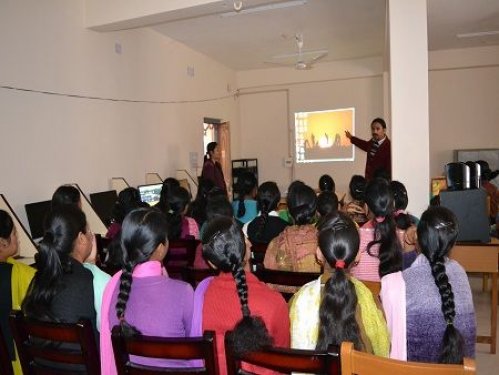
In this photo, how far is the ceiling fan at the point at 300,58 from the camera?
20.5ft

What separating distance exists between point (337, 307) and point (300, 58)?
5.82 meters

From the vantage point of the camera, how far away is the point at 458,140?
7.63 meters

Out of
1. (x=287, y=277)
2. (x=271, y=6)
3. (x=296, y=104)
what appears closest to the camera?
(x=287, y=277)

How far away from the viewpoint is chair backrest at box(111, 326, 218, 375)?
1135 mm

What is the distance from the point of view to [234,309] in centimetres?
136

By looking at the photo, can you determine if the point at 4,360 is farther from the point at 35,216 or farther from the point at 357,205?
the point at 357,205

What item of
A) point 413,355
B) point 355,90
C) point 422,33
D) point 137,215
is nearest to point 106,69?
point 422,33

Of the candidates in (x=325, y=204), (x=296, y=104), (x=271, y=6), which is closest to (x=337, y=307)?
(x=325, y=204)

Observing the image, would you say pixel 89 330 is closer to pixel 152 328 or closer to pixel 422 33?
pixel 152 328

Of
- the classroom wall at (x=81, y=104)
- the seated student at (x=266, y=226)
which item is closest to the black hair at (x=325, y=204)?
the seated student at (x=266, y=226)

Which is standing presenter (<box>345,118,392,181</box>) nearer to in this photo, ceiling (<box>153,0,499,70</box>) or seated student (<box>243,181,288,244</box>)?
ceiling (<box>153,0,499,70</box>)

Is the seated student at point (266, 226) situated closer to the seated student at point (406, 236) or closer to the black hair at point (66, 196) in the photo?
the seated student at point (406, 236)

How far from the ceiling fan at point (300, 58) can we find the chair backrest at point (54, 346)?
523 centimetres

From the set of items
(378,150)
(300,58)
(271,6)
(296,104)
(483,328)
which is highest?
(271,6)
